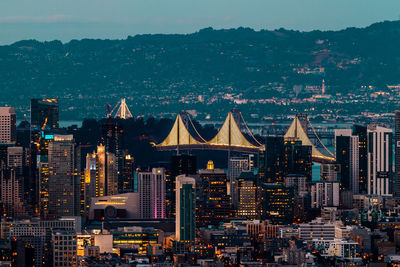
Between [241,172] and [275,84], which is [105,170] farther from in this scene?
[275,84]

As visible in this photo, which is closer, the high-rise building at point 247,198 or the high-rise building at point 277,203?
the high-rise building at point 277,203

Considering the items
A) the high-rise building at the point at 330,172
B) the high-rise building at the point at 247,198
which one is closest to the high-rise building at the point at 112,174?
the high-rise building at the point at 247,198

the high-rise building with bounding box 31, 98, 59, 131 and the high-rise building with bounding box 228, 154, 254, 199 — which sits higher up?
the high-rise building with bounding box 31, 98, 59, 131

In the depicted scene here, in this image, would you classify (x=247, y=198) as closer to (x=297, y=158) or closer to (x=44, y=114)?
(x=297, y=158)

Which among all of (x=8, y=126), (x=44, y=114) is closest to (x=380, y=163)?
(x=8, y=126)

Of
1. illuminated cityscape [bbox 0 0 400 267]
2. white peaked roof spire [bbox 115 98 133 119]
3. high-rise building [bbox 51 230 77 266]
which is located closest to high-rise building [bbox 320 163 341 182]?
illuminated cityscape [bbox 0 0 400 267]

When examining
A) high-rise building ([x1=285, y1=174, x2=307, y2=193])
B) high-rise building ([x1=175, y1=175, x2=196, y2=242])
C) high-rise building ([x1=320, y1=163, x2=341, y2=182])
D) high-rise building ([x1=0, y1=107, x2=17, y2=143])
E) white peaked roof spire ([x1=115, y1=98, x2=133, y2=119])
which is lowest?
high-rise building ([x1=175, y1=175, x2=196, y2=242])

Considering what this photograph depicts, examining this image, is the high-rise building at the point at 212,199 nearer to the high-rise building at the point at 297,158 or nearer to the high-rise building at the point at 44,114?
the high-rise building at the point at 297,158

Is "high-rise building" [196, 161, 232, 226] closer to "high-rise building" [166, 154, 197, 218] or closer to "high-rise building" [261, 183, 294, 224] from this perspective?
"high-rise building" [166, 154, 197, 218]

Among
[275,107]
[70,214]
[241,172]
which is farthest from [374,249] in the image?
[275,107]
